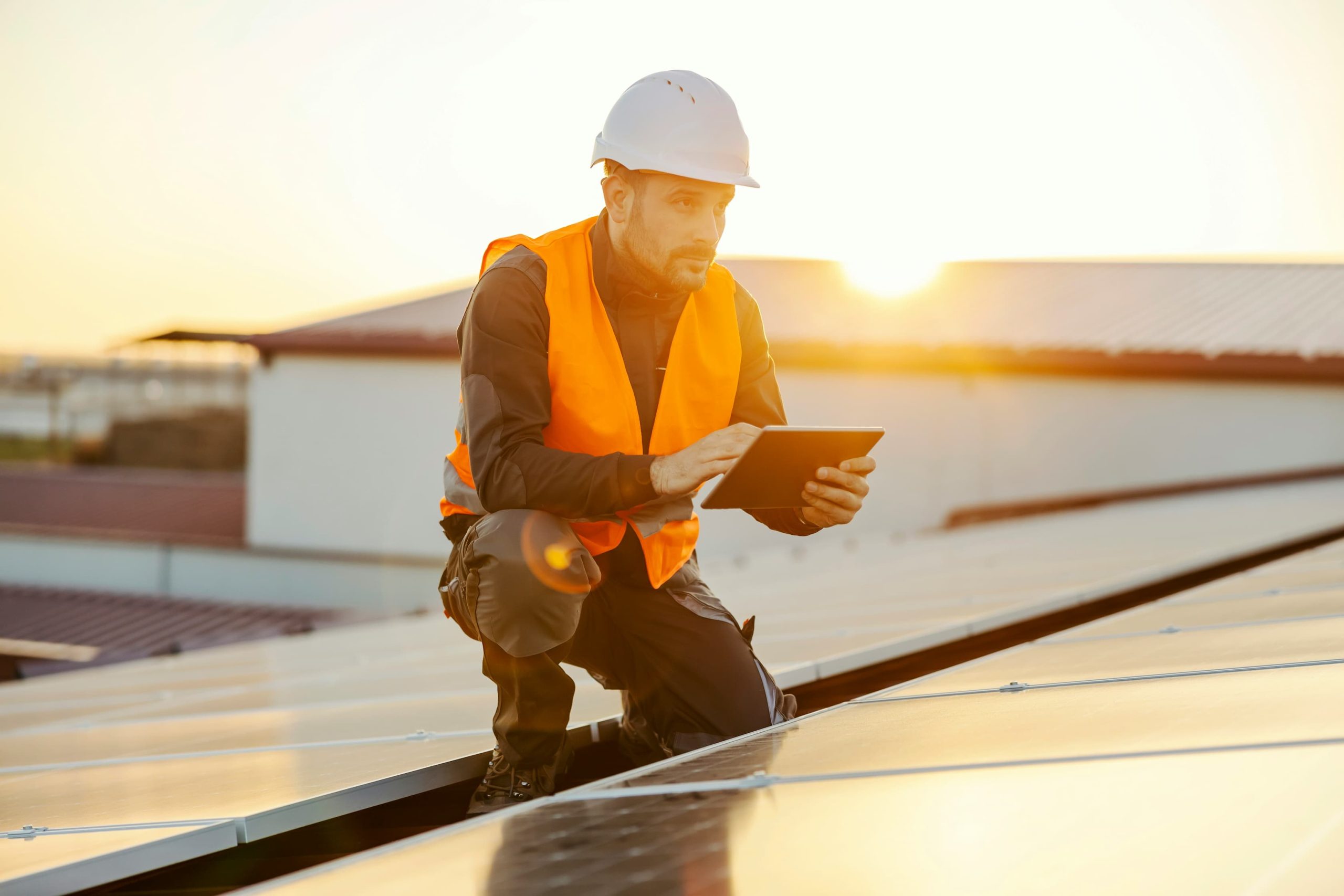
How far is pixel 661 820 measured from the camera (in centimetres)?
141

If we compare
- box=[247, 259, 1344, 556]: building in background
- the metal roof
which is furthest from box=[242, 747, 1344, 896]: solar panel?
box=[247, 259, 1344, 556]: building in background

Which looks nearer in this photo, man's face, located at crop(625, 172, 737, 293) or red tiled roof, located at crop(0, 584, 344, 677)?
man's face, located at crop(625, 172, 737, 293)

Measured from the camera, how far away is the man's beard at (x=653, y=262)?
94.7 inches

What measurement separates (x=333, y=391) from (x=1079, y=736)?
43.8ft

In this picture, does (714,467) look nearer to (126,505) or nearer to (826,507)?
(826,507)

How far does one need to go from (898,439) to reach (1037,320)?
8.36 ft

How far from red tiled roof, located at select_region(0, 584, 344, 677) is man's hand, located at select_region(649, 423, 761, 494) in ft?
28.7

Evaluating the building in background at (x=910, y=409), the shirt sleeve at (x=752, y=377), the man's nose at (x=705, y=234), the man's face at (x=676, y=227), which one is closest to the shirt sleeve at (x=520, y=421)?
the man's face at (x=676, y=227)

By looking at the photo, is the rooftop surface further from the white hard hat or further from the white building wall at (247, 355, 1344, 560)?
the white building wall at (247, 355, 1344, 560)

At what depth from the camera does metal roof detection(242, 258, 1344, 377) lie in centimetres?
1175

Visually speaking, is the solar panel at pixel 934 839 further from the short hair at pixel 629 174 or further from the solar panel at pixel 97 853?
the short hair at pixel 629 174

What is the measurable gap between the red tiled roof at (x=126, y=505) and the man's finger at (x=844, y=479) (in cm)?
1358

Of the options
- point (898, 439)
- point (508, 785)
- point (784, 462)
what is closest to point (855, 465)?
point (784, 462)

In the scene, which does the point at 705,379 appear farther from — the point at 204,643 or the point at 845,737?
the point at 204,643
